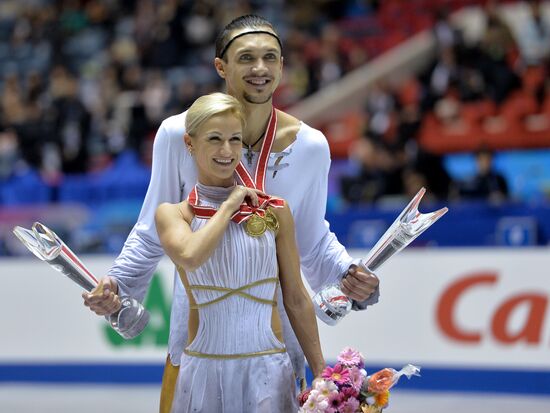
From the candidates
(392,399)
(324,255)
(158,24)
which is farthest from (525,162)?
(324,255)

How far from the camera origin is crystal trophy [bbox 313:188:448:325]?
13.1 ft

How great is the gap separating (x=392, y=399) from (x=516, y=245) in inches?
63.4

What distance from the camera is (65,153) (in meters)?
15.4

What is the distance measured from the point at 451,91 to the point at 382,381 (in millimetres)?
10188

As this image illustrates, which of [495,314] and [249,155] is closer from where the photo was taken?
[249,155]

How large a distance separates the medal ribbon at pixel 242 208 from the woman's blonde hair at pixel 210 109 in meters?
0.23

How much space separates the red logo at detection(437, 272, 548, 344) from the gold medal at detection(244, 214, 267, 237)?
5.39 meters

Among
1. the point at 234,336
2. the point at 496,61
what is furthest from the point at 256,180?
the point at 496,61

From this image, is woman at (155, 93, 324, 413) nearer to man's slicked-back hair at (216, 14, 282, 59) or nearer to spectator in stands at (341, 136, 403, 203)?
man's slicked-back hair at (216, 14, 282, 59)

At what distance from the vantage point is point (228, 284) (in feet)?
12.5

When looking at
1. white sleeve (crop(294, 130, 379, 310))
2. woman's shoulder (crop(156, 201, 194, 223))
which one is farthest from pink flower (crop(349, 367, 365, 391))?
woman's shoulder (crop(156, 201, 194, 223))

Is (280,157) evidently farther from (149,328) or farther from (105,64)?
(105,64)

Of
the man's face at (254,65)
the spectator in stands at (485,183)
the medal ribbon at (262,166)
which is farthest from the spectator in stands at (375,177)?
the man's face at (254,65)

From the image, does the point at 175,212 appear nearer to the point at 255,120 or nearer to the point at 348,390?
Answer: the point at 255,120
